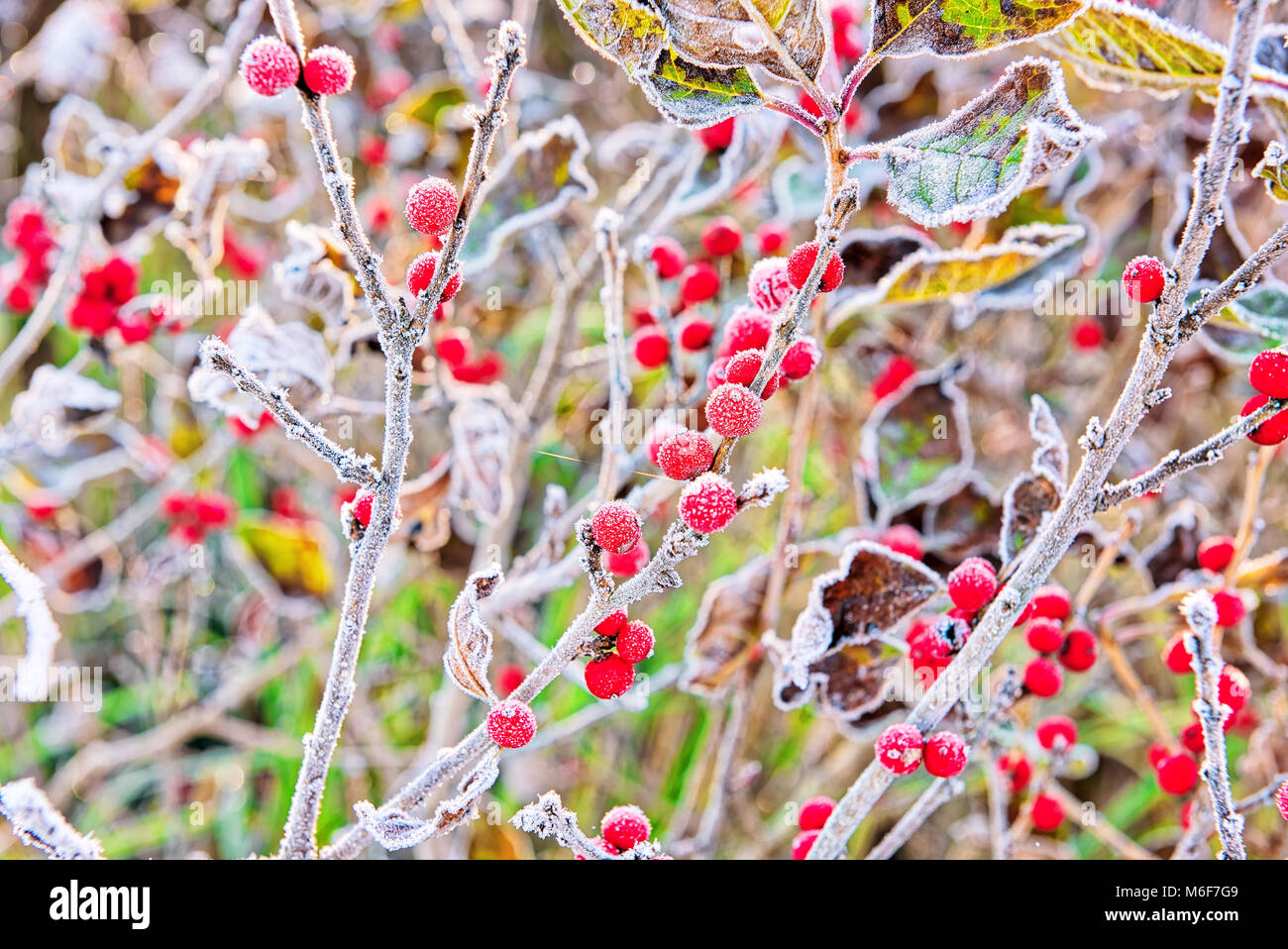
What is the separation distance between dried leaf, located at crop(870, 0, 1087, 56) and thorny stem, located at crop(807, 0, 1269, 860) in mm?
97

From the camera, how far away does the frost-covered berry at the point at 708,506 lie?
579 mm

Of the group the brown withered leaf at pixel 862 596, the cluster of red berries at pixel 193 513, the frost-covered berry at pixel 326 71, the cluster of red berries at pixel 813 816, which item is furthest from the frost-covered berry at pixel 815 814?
the cluster of red berries at pixel 193 513

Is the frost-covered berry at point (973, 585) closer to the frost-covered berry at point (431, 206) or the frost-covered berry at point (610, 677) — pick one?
the frost-covered berry at point (610, 677)

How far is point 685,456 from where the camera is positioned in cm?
62

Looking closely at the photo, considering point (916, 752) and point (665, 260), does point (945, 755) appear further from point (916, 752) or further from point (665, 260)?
point (665, 260)

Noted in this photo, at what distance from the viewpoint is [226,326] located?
1.64 metres

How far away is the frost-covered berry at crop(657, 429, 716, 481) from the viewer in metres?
0.62

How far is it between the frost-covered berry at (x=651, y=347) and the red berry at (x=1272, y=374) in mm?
492

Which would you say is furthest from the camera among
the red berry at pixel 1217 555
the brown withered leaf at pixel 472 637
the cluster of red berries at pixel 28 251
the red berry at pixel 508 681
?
the red berry at pixel 508 681

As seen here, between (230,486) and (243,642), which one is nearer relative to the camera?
(243,642)

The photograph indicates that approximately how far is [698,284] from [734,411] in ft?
1.42
